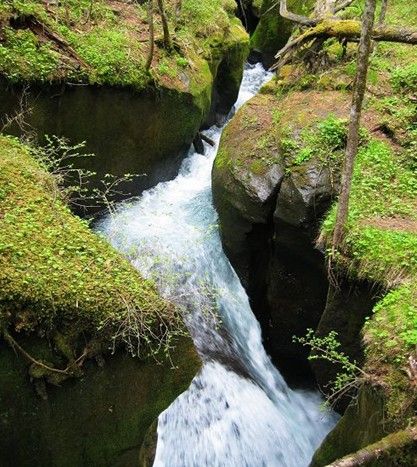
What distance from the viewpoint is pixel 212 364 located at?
23.8 feet

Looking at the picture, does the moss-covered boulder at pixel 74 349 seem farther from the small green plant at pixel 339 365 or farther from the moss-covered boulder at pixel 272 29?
the moss-covered boulder at pixel 272 29

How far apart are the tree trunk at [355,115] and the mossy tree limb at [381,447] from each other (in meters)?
2.90

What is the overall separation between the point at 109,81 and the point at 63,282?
231 inches

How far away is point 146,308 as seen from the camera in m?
4.32

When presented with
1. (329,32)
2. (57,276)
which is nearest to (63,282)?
(57,276)

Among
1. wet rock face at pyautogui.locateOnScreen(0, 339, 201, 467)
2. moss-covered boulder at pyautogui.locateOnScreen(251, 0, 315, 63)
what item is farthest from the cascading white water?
moss-covered boulder at pyautogui.locateOnScreen(251, 0, 315, 63)

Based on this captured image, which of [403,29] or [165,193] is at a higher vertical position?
[403,29]

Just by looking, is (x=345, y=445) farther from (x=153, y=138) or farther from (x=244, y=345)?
(x=153, y=138)

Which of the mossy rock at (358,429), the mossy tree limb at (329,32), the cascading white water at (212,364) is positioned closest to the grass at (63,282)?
the cascading white water at (212,364)

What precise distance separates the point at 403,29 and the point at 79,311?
7313 mm

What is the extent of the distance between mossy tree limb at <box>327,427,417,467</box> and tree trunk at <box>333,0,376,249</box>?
2.90 meters

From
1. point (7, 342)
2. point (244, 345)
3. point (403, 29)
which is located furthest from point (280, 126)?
point (7, 342)

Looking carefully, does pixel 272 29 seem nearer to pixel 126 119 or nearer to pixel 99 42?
pixel 99 42

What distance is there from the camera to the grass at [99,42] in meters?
8.13
